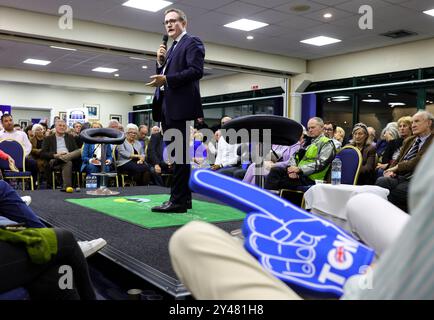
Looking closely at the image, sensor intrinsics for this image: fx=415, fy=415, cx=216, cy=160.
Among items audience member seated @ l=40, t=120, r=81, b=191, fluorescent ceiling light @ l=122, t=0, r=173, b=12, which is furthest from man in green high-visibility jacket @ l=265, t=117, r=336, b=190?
fluorescent ceiling light @ l=122, t=0, r=173, b=12

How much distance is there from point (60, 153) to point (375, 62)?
22.8 feet

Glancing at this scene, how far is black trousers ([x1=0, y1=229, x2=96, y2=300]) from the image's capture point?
122cm

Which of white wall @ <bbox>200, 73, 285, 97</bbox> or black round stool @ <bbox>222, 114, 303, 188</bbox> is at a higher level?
white wall @ <bbox>200, 73, 285, 97</bbox>

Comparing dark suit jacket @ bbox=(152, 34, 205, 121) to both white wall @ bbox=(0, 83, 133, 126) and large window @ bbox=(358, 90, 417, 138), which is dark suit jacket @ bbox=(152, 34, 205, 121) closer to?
large window @ bbox=(358, 90, 417, 138)

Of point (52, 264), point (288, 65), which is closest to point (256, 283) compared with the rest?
point (52, 264)

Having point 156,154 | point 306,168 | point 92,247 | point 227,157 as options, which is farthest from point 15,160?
point 92,247

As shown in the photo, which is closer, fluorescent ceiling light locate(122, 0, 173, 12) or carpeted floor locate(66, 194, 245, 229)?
carpeted floor locate(66, 194, 245, 229)

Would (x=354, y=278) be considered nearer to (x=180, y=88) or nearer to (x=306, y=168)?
(x=180, y=88)

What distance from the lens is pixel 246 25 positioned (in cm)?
788

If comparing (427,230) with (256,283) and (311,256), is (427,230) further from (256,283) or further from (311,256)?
(311,256)

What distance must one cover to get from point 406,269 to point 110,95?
16.4 meters

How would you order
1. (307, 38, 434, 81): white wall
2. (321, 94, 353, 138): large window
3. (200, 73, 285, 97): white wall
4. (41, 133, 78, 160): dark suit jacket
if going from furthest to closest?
(200, 73, 285, 97): white wall → (321, 94, 353, 138): large window → (307, 38, 434, 81): white wall → (41, 133, 78, 160): dark suit jacket

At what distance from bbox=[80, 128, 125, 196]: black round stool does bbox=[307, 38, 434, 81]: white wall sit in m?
6.69

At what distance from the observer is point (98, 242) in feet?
7.15
